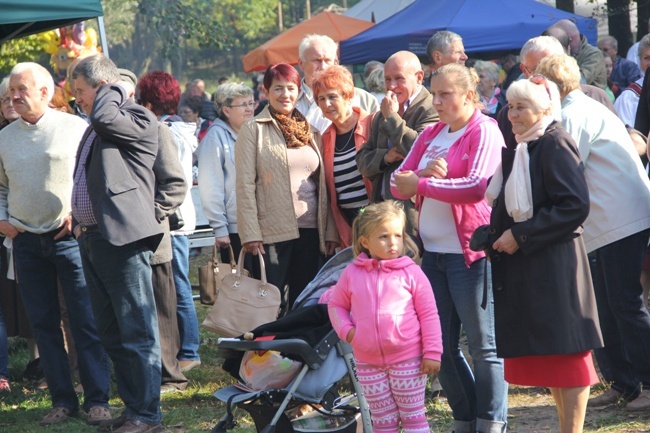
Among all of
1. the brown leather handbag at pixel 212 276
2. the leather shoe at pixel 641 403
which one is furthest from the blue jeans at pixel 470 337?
the brown leather handbag at pixel 212 276

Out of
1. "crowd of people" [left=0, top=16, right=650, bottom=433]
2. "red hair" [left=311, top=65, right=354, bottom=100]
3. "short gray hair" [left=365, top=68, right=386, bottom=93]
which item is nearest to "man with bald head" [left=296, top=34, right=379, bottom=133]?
"crowd of people" [left=0, top=16, right=650, bottom=433]

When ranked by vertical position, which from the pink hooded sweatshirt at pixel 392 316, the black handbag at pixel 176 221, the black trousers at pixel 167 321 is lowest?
the black trousers at pixel 167 321

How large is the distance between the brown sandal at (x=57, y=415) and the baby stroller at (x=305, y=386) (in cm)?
165

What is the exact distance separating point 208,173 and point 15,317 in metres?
1.92

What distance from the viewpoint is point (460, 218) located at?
4.62m

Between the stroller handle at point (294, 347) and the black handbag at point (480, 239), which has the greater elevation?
the black handbag at point (480, 239)

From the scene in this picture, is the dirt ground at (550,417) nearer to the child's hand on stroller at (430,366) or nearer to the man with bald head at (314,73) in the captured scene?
the child's hand on stroller at (430,366)

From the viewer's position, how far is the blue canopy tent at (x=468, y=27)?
1209 centimetres

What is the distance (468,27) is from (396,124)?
729cm

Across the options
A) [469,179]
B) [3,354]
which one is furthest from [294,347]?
[3,354]

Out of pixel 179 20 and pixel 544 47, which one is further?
pixel 179 20

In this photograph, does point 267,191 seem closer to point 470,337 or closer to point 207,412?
point 207,412

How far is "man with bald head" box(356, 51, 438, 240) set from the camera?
17.2 ft

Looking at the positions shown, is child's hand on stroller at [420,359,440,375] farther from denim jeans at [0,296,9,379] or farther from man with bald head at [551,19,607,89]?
denim jeans at [0,296,9,379]
